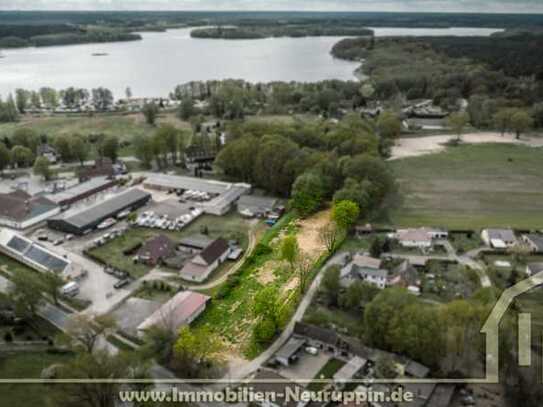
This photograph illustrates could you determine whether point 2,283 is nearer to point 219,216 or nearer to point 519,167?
point 219,216

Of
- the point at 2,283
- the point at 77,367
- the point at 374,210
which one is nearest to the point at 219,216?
the point at 374,210

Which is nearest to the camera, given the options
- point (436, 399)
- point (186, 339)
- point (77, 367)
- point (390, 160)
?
point (77, 367)

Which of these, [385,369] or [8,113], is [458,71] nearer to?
[8,113]

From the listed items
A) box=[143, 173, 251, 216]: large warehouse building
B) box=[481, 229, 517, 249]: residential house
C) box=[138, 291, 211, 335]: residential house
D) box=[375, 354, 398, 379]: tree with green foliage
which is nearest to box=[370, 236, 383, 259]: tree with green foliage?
box=[481, 229, 517, 249]: residential house

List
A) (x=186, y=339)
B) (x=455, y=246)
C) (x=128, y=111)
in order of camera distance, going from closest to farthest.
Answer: (x=186, y=339) < (x=455, y=246) < (x=128, y=111)

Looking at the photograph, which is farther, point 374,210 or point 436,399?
point 374,210

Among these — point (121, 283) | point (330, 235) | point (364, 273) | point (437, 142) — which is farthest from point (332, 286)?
point (437, 142)
